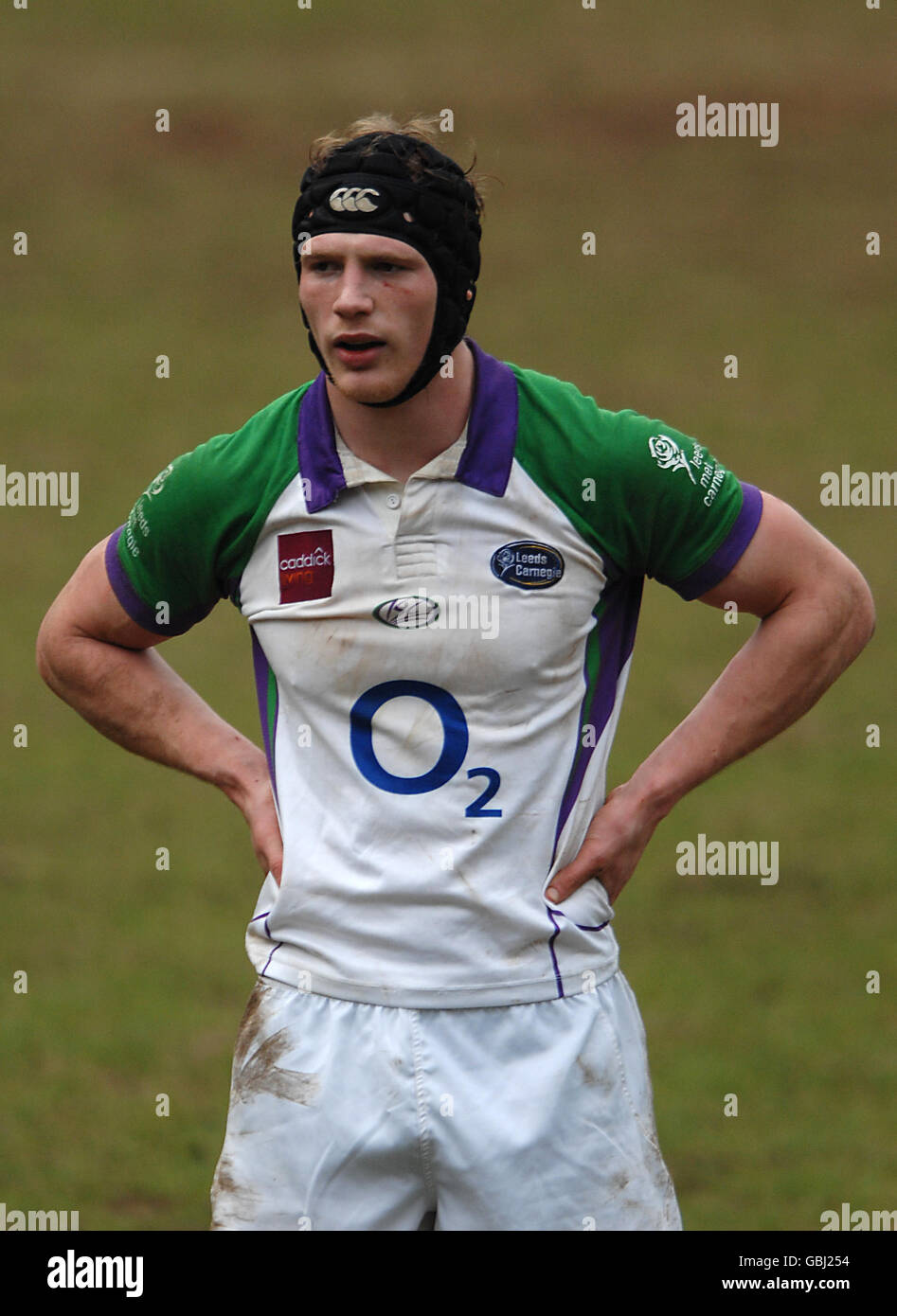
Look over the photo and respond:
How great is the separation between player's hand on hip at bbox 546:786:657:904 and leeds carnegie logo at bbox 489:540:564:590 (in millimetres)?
489

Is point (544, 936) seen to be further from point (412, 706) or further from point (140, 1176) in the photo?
point (140, 1176)

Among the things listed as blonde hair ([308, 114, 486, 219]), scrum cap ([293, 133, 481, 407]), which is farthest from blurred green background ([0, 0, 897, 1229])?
scrum cap ([293, 133, 481, 407])

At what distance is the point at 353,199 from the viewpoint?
3.92 m

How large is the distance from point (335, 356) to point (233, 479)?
0.33 meters

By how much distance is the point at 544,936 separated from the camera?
404 centimetres

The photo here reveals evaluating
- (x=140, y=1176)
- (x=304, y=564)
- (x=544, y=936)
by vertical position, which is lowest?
(x=140, y=1176)

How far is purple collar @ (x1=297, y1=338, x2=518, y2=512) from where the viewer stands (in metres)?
3.99

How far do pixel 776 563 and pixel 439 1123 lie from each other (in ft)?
4.18

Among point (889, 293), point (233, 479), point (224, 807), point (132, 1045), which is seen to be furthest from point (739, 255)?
point (233, 479)

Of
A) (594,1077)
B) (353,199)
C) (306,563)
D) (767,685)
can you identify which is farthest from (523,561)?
(594,1077)
